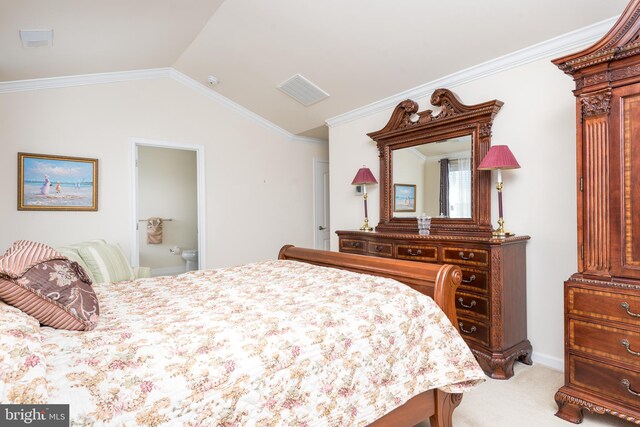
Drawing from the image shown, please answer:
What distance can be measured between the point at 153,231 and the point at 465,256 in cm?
554

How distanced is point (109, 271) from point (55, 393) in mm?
2550

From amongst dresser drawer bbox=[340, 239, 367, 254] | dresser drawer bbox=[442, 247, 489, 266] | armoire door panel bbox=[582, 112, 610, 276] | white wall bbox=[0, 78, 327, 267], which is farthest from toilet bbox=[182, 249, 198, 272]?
armoire door panel bbox=[582, 112, 610, 276]

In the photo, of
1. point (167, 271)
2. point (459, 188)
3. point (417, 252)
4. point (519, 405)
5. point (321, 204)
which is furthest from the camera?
point (167, 271)

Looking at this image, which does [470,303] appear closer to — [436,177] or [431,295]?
[431,295]

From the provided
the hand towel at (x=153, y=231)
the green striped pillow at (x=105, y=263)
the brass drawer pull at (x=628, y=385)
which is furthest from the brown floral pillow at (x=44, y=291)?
the hand towel at (x=153, y=231)

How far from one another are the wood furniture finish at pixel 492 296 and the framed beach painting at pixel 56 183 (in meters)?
3.64

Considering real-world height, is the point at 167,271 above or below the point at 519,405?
above

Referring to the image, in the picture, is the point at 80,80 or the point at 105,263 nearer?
the point at 105,263

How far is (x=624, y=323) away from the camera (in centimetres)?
180

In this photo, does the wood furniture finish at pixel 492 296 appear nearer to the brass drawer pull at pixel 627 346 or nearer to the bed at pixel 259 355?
the brass drawer pull at pixel 627 346

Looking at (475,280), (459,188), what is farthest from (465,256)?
(459,188)

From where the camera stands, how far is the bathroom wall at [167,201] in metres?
6.43

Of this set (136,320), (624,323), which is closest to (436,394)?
(624,323)

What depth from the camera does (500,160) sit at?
2.71 metres
